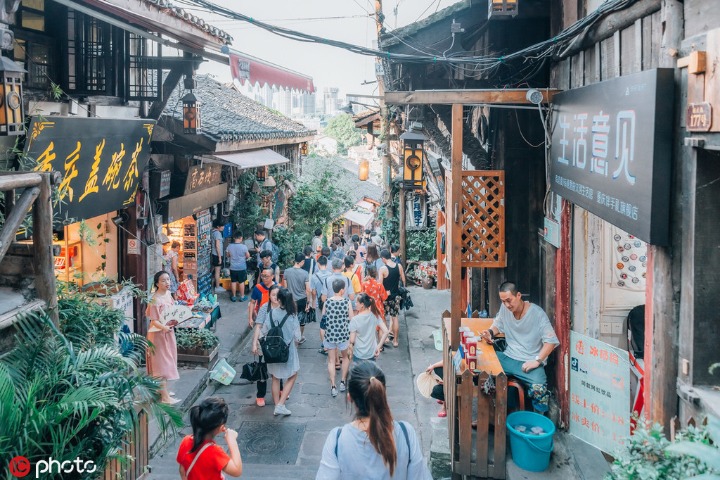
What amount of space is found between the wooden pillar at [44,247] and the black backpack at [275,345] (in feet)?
13.0

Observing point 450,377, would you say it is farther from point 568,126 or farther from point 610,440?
point 568,126

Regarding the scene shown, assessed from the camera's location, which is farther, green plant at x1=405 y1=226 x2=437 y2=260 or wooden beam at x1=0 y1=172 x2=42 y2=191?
green plant at x1=405 y1=226 x2=437 y2=260

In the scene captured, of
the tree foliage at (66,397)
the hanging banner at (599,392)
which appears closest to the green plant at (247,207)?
the tree foliage at (66,397)

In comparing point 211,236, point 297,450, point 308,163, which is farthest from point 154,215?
point 308,163

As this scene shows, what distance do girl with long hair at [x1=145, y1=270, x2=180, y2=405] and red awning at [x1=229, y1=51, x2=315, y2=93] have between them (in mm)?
3023

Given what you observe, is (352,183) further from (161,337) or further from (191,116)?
(161,337)

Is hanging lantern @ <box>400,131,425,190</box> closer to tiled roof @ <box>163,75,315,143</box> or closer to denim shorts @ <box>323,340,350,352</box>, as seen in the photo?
tiled roof @ <box>163,75,315,143</box>

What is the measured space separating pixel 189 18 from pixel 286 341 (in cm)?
481

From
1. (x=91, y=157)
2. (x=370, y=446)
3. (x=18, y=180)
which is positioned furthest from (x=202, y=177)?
→ (x=370, y=446)

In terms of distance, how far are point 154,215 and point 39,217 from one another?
7.09 meters

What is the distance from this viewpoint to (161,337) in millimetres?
8773

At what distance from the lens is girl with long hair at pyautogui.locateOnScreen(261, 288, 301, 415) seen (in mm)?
8812

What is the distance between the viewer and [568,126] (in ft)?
20.3

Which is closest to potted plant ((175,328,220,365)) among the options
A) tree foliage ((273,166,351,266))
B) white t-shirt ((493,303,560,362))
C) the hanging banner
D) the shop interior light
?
the shop interior light
